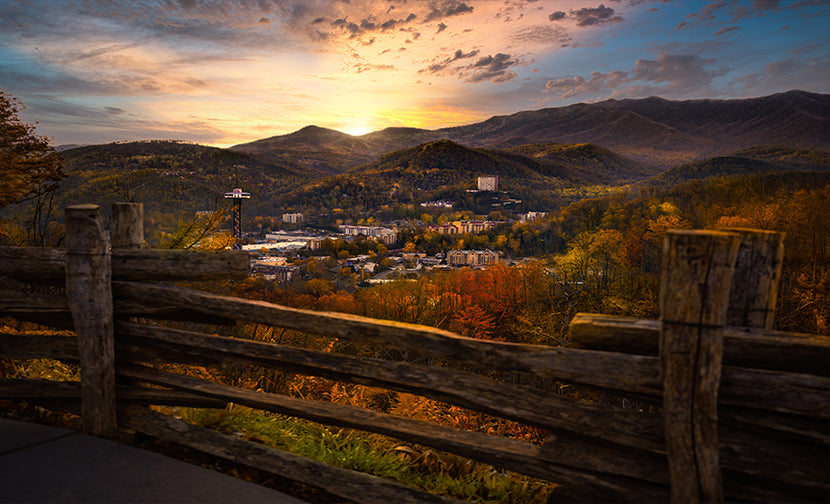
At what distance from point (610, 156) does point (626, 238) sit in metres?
79.6

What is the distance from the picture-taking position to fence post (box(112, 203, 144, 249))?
2908mm

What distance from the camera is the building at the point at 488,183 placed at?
88431 mm

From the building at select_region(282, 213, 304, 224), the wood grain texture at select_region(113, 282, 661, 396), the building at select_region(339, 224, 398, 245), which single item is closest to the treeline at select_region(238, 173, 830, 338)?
the wood grain texture at select_region(113, 282, 661, 396)

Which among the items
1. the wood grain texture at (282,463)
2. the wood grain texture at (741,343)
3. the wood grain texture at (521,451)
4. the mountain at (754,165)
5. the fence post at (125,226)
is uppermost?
the mountain at (754,165)

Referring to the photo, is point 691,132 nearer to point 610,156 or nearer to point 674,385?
point 610,156

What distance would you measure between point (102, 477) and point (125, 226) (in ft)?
4.94

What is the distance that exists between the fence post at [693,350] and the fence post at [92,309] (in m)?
2.92

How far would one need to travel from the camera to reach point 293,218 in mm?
67625

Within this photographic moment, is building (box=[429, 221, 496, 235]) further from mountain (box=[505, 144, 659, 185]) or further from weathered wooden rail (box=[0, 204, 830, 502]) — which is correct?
weathered wooden rail (box=[0, 204, 830, 502])

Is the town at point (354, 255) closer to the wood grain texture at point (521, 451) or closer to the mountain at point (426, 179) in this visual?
the mountain at point (426, 179)

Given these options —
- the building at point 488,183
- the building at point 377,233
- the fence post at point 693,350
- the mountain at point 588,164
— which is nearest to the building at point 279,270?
the building at point 377,233

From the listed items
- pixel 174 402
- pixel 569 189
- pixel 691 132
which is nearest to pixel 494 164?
pixel 569 189

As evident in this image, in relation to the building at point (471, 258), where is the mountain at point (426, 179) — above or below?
above

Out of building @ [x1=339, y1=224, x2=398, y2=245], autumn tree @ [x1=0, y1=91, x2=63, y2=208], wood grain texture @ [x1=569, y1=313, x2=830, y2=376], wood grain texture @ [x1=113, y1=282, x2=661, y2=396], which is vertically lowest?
building @ [x1=339, y1=224, x2=398, y2=245]
